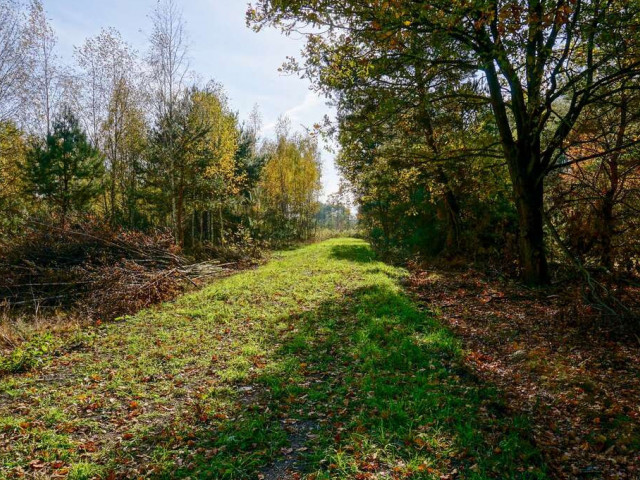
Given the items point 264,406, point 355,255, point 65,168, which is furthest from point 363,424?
point 65,168

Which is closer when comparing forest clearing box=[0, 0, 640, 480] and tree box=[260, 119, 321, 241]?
forest clearing box=[0, 0, 640, 480]

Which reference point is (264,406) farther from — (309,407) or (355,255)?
(355,255)

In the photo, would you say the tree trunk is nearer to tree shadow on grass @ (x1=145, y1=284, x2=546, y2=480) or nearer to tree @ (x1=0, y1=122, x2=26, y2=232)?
tree shadow on grass @ (x1=145, y1=284, x2=546, y2=480)

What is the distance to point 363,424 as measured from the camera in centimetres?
388

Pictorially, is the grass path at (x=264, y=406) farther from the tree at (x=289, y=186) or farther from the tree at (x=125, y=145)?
the tree at (x=289, y=186)

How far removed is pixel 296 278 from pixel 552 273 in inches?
303

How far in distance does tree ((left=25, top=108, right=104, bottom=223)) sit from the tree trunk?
19143mm

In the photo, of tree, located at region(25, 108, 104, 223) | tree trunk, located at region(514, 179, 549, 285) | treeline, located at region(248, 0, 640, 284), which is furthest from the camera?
tree, located at region(25, 108, 104, 223)

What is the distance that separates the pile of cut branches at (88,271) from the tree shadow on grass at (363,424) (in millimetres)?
5431

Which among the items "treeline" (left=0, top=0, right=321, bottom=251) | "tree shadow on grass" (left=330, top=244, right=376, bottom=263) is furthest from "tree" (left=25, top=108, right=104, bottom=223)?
"tree shadow on grass" (left=330, top=244, right=376, bottom=263)

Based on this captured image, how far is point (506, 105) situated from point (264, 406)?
897 cm

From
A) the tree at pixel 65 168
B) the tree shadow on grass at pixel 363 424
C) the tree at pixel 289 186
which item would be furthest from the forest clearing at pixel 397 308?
the tree at pixel 289 186

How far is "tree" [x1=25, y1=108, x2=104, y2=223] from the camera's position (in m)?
17.6

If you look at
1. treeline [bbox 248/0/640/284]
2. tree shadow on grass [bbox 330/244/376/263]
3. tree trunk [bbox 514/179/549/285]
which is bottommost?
tree shadow on grass [bbox 330/244/376/263]
